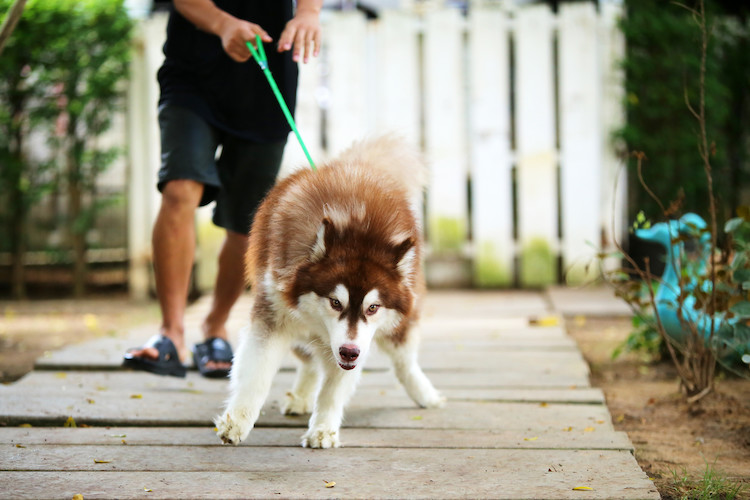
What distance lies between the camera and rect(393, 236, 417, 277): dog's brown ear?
2.49 m

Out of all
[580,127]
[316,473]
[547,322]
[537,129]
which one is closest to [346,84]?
[537,129]

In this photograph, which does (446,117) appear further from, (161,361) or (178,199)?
(161,361)

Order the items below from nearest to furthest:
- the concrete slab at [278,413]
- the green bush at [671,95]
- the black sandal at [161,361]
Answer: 1. the concrete slab at [278,413]
2. the black sandal at [161,361]
3. the green bush at [671,95]

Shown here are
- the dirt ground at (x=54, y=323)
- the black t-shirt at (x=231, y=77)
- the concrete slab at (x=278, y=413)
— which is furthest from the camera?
the dirt ground at (x=54, y=323)

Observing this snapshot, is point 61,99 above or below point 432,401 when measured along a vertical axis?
above

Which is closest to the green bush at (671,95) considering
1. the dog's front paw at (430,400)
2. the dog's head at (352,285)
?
the dog's front paw at (430,400)

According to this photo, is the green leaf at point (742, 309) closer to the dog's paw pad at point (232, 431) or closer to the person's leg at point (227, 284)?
the dog's paw pad at point (232, 431)

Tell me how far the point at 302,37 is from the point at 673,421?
205cm

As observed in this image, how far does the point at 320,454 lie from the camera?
239cm

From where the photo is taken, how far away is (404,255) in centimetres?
252

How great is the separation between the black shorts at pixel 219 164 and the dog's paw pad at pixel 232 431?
3.79 feet

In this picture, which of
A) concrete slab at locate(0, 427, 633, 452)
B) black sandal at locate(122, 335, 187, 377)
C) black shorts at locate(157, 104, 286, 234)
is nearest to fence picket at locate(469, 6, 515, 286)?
black shorts at locate(157, 104, 286, 234)

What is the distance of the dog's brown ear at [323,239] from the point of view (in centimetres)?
243

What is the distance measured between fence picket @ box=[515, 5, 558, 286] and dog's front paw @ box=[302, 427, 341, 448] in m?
4.72
